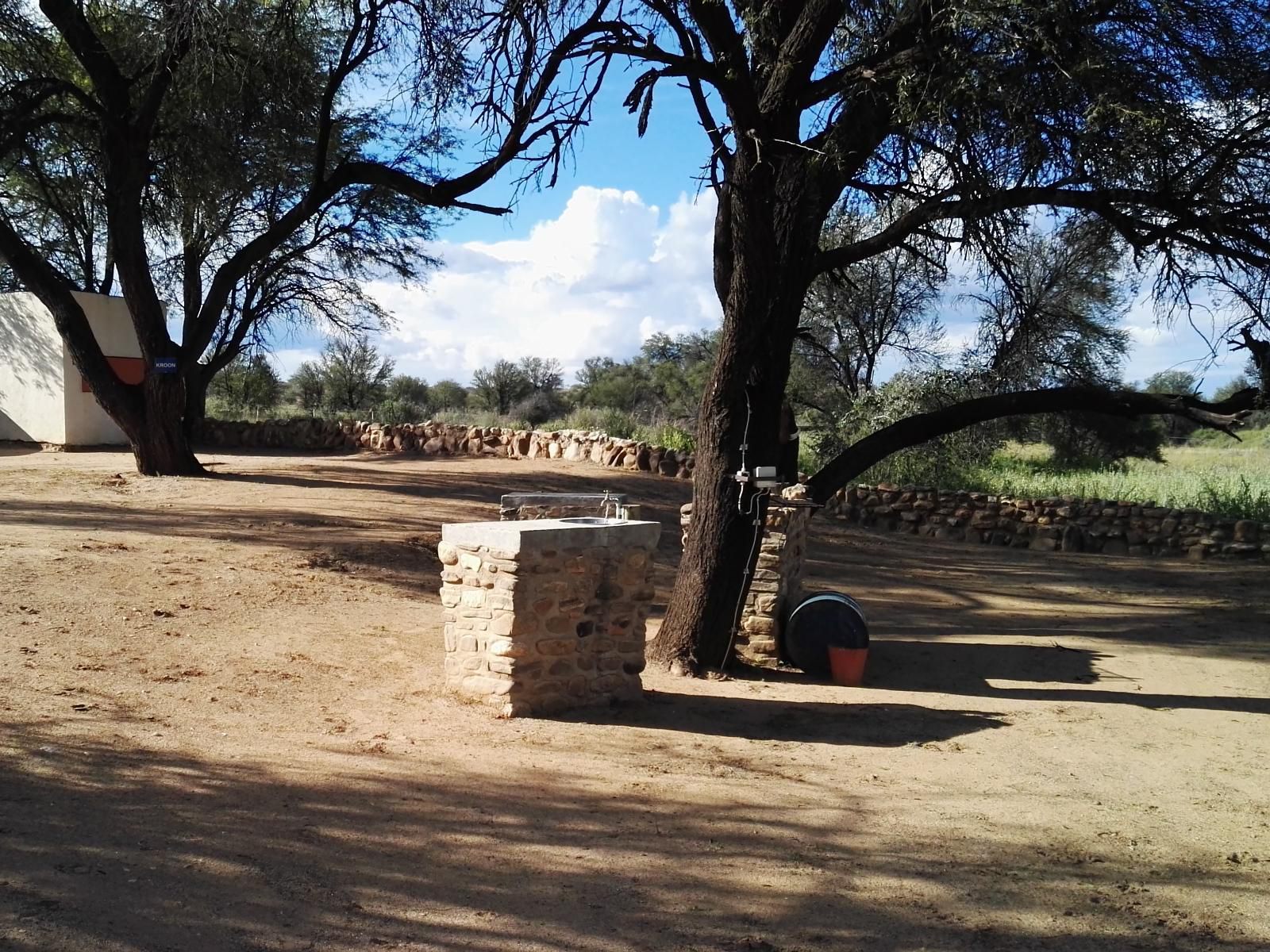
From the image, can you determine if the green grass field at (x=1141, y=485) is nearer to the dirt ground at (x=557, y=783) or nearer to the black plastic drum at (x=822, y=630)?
the dirt ground at (x=557, y=783)

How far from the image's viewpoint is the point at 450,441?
23828 mm

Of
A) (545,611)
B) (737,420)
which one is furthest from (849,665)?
(545,611)

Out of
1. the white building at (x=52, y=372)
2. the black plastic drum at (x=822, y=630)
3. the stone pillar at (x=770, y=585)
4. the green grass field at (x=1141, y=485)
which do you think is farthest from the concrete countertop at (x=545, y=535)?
the white building at (x=52, y=372)

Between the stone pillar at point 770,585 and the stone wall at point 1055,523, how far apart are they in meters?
10.2

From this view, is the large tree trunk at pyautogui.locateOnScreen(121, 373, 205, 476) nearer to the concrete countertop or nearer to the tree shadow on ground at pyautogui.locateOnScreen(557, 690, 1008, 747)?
the concrete countertop

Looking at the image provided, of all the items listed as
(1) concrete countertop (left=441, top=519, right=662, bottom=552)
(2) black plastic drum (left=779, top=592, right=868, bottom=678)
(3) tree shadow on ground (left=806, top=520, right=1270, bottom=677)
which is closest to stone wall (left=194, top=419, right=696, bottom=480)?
(3) tree shadow on ground (left=806, top=520, right=1270, bottom=677)

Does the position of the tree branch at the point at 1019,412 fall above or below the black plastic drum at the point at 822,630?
above

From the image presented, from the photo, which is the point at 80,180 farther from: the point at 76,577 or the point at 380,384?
the point at 380,384

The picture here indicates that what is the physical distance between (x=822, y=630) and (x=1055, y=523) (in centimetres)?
1081

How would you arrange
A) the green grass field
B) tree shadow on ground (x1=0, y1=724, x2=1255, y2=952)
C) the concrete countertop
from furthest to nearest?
the green grass field, the concrete countertop, tree shadow on ground (x1=0, y1=724, x2=1255, y2=952)

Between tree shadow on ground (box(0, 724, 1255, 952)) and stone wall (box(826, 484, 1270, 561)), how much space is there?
45.2 feet

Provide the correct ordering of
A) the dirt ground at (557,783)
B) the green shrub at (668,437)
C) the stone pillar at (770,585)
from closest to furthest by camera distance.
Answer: the dirt ground at (557,783)
the stone pillar at (770,585)
the green shrub at (668,437)

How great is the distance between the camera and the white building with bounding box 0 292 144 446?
21.2 meters

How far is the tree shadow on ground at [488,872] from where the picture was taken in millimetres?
3934
